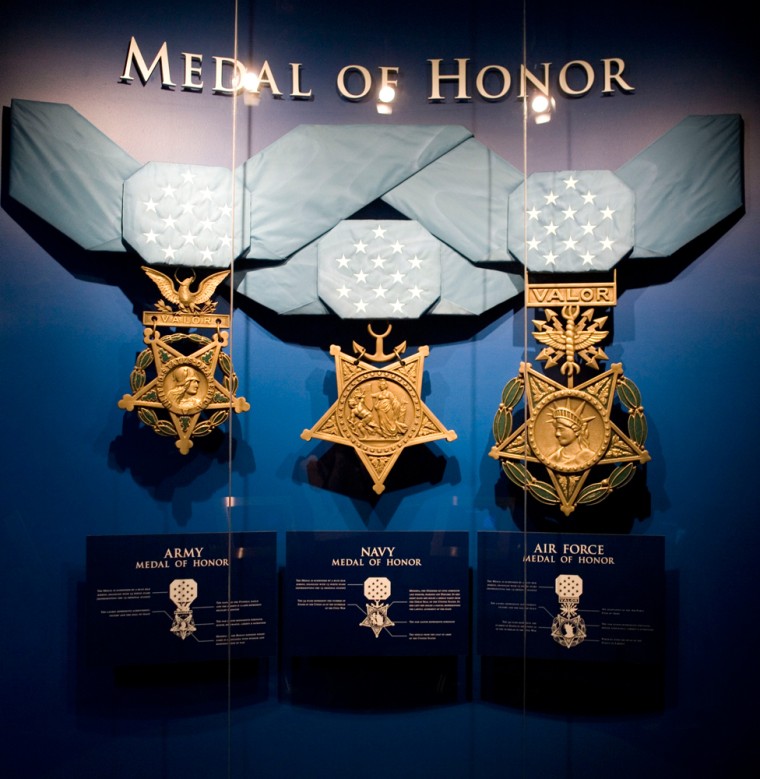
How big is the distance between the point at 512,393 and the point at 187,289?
1.36m

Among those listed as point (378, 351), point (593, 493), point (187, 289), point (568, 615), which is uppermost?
point (187, 289)

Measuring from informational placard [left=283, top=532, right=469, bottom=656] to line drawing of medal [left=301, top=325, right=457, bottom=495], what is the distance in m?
0.29

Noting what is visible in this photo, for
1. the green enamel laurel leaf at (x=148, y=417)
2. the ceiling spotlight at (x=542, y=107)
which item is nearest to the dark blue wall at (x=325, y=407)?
the ceiling spotlight at (x=542, y=107)

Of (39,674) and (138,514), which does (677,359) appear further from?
(39,674)

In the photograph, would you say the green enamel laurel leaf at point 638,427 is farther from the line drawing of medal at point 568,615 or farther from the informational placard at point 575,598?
the line drawing of medal at point 568,615

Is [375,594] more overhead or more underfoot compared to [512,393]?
more underfoot

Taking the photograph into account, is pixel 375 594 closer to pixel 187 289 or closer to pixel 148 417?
pixel 148 417

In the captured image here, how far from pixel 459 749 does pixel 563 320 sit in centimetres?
181

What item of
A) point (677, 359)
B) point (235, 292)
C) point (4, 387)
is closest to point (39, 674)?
point (4, 387)

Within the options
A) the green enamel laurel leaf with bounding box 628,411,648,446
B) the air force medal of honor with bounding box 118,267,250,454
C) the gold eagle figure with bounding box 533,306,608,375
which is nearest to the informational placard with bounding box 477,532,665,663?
the green enamel laurel leaf with bounding box 628,411,648,446

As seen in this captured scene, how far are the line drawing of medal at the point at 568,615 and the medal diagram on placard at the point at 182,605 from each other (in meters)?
1.44

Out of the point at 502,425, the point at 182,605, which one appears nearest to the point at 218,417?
the point at 182,605

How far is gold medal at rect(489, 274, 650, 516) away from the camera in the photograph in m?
3.22

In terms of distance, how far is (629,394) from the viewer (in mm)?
3234
